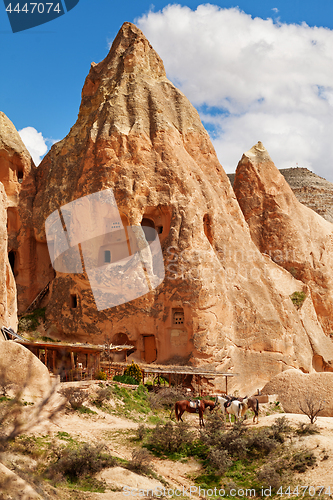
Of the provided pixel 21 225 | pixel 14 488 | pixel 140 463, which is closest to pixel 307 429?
pixel 140 463

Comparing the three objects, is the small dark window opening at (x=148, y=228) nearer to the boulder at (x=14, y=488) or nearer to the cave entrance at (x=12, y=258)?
the cave entrance at (x=12, y=258)

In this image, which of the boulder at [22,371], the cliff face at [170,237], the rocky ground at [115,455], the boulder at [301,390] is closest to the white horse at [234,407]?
the rocky ground at [115,455]

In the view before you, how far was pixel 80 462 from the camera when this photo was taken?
13219 millimetres

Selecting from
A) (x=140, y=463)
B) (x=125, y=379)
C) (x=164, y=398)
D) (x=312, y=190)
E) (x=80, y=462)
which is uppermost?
(x=312, y=190)

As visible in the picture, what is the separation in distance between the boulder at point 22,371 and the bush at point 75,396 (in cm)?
80

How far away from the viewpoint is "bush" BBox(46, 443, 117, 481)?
12906 mm

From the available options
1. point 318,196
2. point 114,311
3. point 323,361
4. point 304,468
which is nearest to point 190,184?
point 114,311

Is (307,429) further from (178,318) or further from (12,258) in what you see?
(12,258)

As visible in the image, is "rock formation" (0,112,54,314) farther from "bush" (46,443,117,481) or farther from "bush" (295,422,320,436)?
"bush" (295,422,320,436)

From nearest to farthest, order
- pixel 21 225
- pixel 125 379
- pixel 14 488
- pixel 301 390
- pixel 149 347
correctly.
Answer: pixel 14 488 < pixel 301 390 < pixel 125 379 < pixel 149 347 < pixel 21 225

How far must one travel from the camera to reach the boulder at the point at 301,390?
Answer: 71.9ft

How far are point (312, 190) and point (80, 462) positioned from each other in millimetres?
49522

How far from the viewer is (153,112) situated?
32.1m

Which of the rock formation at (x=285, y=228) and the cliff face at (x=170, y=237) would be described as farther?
the rock formation at (x=285, y=228)
